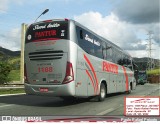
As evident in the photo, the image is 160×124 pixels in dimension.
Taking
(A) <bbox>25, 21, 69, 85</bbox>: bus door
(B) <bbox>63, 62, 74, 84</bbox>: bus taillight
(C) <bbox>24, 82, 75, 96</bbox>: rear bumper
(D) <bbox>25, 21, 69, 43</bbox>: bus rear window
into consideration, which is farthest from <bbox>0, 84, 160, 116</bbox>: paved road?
(D) <bbox>25, 21, 69, 43</bbox>: bus rear window

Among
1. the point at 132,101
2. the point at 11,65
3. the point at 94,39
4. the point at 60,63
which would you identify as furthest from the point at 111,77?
the point at 11,65

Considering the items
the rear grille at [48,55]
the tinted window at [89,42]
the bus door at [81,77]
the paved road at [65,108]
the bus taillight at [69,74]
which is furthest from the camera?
the tinted window at [89,42]

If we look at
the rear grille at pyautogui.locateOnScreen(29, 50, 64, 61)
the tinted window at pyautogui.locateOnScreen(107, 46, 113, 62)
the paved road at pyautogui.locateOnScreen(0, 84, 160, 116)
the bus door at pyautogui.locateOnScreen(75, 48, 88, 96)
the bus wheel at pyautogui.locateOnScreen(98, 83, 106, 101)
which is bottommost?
the paved road at pyautogui.locateOnScreen(0, 84, 160, 116)

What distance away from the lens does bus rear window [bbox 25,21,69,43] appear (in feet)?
41.7

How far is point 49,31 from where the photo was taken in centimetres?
1280

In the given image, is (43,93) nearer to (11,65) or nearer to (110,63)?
(110,63)

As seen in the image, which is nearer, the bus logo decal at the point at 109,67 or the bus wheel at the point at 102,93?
the bus logo decal at the point at 109,67

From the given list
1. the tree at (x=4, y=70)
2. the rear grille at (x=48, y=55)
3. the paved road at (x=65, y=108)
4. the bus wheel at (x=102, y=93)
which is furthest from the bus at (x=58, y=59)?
the tree at (x=4, y=70)

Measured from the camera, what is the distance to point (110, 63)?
16.0 m

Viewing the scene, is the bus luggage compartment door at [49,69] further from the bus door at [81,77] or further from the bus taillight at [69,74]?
the bus door at [81,77]

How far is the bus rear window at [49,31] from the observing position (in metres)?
12.7

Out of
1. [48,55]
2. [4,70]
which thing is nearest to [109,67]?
[48,55]

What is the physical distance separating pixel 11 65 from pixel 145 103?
30424 millimetres

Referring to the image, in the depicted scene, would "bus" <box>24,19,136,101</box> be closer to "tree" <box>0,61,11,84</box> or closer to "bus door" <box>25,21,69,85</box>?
"bus door" <box>25,21,69,85</box>
